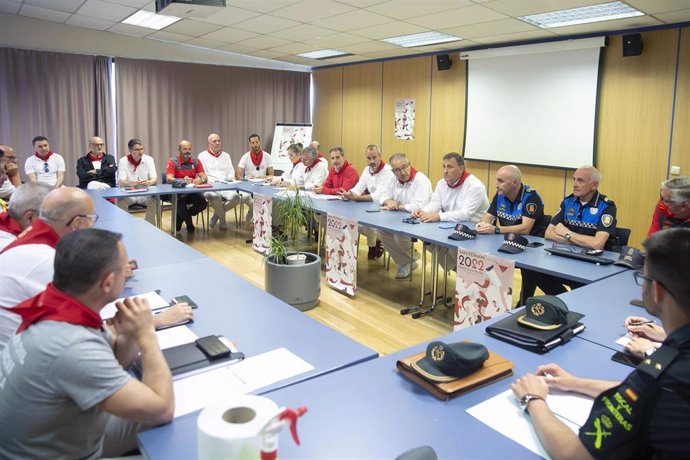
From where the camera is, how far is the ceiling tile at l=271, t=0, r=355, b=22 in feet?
15.4

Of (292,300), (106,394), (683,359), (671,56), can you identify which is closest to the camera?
(683,359)

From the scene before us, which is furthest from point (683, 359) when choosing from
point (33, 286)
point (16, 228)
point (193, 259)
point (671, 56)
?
point (671, 56)

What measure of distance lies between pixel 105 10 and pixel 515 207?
510 centimetres

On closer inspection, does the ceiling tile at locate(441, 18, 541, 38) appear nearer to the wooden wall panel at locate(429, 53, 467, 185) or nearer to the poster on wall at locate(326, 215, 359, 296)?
the wooden wall panel at locate(429, 53, 467, 185)

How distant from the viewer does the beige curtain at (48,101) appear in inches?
269

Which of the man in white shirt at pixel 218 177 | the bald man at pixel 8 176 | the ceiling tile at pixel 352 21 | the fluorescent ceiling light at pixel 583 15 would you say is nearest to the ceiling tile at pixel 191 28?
the man in white shirt at pixel 218 177

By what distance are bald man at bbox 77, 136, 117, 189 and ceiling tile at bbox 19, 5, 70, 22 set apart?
1.55 m

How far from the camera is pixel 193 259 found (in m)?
2.98

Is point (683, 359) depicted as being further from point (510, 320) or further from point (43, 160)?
point (43, 160)

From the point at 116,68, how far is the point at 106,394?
760 centimetres

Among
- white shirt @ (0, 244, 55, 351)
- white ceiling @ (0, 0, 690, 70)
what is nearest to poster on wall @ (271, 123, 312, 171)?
white ceiling @ (0, 0, 690, 70)

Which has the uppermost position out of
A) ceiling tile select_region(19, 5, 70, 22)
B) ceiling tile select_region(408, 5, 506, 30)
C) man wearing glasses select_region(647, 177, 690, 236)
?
ceiling tile select_region(19, 5, 70, 22)

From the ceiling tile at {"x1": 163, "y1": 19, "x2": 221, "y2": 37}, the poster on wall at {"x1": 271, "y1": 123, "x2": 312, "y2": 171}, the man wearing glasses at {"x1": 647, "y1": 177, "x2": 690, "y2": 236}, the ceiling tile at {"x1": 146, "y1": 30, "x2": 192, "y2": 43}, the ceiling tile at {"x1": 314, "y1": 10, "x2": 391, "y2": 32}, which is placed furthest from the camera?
the poster on wall at {"x1": 271, "y1": 123, "x2": 312, "y2": 171}

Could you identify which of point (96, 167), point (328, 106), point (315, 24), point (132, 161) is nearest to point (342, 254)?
point (315, 24)
